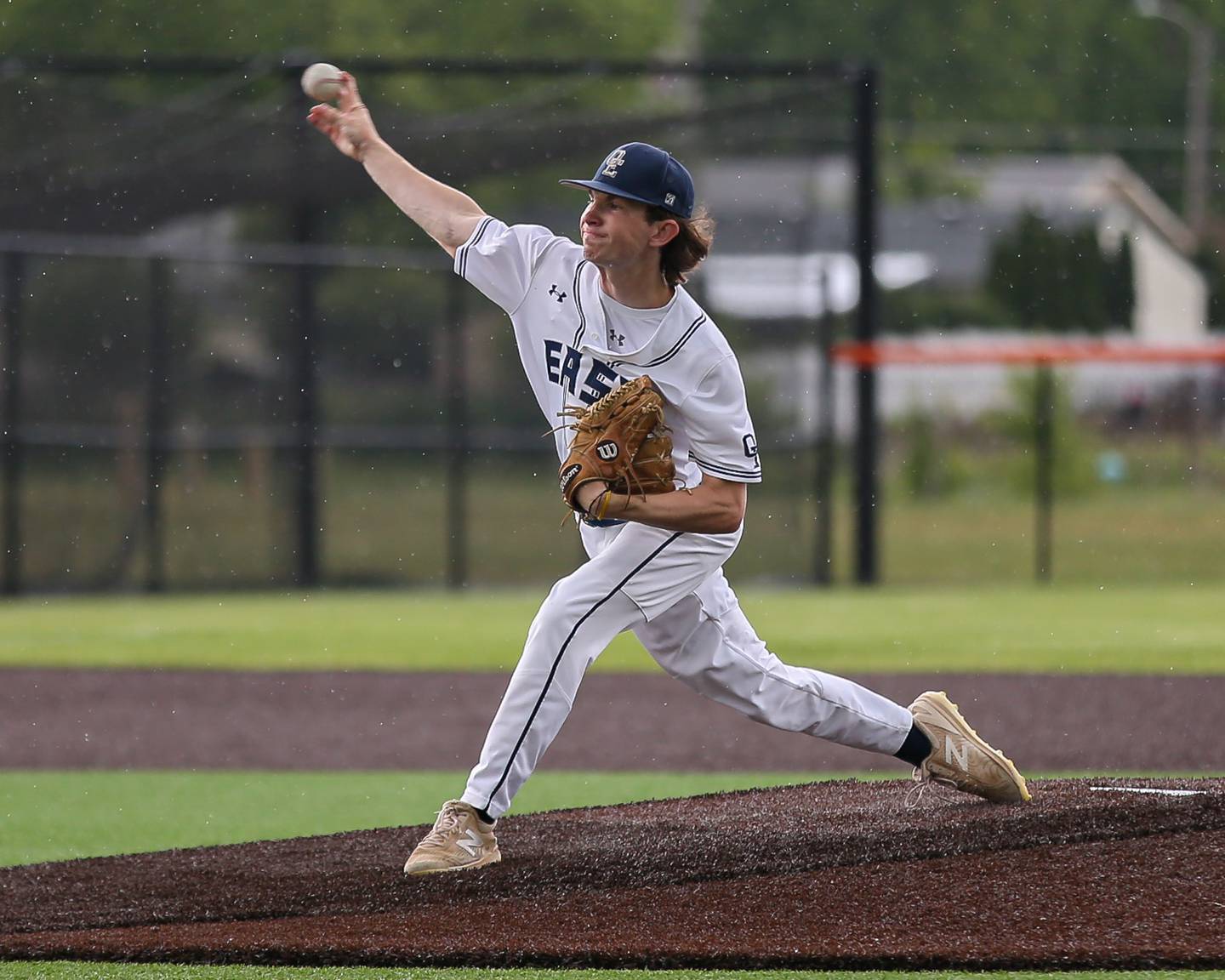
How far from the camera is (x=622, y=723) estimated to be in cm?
812

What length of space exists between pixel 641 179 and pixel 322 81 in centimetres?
97

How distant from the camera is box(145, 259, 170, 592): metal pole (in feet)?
45.5

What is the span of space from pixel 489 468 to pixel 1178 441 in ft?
45.0

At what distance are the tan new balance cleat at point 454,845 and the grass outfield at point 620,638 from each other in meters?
5.04

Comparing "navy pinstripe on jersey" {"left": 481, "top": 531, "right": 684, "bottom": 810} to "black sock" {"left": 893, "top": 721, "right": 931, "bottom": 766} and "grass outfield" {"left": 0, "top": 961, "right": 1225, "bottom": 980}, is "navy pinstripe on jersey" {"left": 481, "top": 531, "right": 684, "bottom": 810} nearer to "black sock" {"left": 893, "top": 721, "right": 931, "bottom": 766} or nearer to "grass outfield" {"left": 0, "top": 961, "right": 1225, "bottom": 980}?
"grass outfield" {"left": 0, "top": 961, "right": 1225, "bottom": 980}

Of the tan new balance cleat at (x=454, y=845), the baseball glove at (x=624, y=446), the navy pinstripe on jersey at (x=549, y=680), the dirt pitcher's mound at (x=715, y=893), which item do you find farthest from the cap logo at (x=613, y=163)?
the dirt pitcher's mound at (x=715, y=893)

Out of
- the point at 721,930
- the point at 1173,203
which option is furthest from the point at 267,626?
the point at 1173,203

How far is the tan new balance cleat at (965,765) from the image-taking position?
531cm

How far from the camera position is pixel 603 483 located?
4609mm

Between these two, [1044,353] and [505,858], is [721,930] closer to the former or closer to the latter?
[505,858]

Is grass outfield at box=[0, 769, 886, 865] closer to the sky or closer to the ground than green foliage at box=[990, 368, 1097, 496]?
closer to the ground

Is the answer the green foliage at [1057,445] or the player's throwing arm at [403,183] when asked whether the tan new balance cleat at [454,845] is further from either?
the green foliage at [1057,445]

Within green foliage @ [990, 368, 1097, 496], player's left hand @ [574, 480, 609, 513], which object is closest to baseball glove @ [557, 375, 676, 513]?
player's left hand @ [574, 480, 609, 513]

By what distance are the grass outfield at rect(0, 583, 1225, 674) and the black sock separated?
4.15 meters
